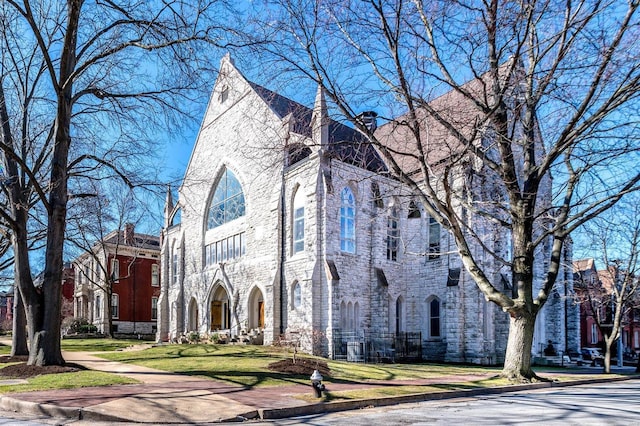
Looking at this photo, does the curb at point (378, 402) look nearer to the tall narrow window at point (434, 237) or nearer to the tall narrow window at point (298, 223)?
the tall narrow window at point (434, 237)

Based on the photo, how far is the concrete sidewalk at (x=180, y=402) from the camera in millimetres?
8188

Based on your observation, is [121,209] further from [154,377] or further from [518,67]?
[518,67]

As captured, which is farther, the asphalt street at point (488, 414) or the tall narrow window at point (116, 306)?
the tall narrow window at point (116, 306)

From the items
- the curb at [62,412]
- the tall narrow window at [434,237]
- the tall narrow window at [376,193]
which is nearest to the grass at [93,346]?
the tall narrow window at [376,193]

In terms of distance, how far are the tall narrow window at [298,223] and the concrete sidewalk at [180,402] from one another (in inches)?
496

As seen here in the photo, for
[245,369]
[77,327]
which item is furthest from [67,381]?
[77,327]

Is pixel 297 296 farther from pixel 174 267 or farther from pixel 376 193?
pixel 174 267

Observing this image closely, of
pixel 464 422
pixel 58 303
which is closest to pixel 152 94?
pixel 58 303

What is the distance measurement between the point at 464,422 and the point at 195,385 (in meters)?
6.22

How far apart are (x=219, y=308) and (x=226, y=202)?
635 centimetres

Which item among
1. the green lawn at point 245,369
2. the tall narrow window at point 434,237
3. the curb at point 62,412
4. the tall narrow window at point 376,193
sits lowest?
the green lawn at point 245,369

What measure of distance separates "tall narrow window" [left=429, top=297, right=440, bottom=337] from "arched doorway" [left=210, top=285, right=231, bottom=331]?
38.9ft

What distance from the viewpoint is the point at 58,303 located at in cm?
1435

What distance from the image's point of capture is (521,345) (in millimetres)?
13773
